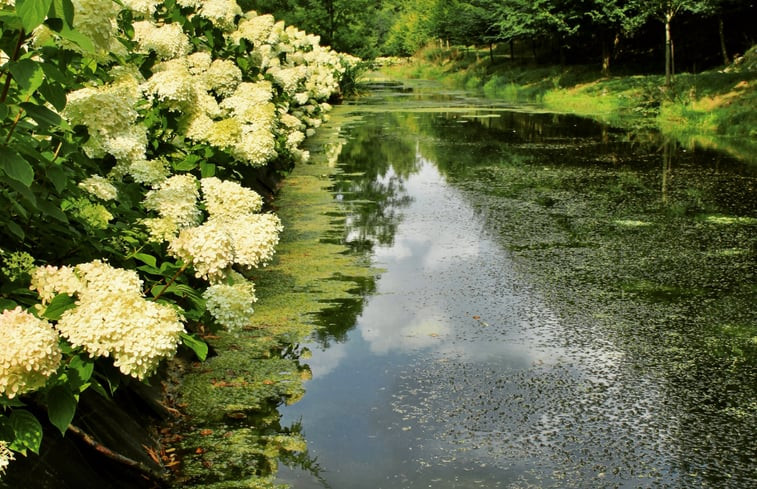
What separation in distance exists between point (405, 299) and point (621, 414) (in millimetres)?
2482

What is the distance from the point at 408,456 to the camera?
3.99 m

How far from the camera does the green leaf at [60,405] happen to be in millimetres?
2596

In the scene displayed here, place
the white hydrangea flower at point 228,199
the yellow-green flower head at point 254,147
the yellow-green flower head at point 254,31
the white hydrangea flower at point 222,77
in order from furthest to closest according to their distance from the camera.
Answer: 1. the yellow-green flower head at point 254,31
2. the white hydrangea flower at point 222,77
3. the yellow-green flower head at point 254,147
4. the white hydrangea flower at point 228,199

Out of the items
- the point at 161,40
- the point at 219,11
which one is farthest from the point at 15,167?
the point at 219,11

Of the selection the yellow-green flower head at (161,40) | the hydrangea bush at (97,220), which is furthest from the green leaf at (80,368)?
the yellow-green flower head at (161,40)

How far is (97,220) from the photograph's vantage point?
365 centimetres

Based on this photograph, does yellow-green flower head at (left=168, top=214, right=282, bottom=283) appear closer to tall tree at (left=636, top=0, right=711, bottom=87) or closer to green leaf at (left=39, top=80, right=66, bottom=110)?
green leaf at (left=39, top=80, right=66, bottom=110)

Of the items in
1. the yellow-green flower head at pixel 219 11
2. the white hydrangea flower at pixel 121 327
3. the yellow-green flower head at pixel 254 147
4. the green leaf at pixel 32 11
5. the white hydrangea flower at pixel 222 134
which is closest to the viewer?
the green leaf at pixel 32 11

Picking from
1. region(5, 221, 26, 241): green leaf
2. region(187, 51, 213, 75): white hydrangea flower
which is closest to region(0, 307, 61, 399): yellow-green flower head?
region(5, 221, 26, 241): green leaf

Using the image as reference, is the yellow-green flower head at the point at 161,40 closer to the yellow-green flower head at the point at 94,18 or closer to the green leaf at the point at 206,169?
the green leaf at the point at 206,169

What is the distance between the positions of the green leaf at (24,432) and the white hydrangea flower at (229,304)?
1369 millimetres

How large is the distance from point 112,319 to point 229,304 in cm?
111

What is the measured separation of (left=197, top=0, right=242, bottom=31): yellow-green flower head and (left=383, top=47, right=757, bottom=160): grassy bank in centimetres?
941

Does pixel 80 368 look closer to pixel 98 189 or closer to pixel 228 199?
pixel 98 189
